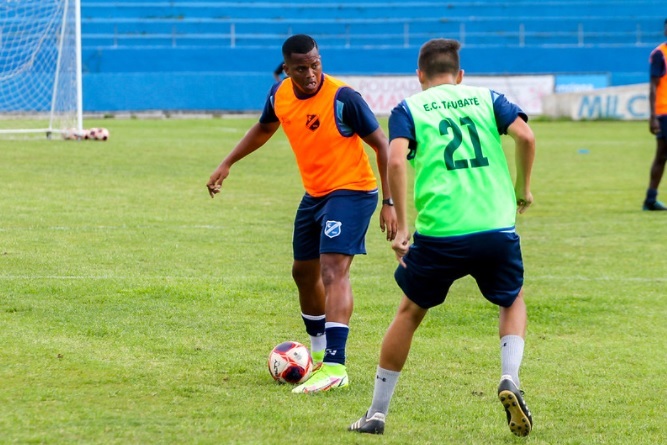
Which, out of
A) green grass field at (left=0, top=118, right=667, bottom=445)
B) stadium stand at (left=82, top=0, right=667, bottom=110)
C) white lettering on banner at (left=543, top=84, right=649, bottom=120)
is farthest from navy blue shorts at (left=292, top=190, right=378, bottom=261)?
stadium stand at (left=82, top=0, right=667, bottom=110)

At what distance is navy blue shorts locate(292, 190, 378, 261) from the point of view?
582 centimetres

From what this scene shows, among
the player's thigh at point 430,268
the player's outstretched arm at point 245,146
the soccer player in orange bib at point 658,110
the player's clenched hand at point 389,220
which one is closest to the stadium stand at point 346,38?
the soccer player in orange bib at point 658,110

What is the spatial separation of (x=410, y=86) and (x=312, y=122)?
95.0 feet

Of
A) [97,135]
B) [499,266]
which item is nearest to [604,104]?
[97,135]

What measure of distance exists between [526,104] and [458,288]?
1080 inches

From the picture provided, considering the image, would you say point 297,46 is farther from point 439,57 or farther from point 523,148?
point 523,148

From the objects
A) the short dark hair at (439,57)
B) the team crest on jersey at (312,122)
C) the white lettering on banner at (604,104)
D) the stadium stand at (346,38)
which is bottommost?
the white lettering on banner at (604,104)

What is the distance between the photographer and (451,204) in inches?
185

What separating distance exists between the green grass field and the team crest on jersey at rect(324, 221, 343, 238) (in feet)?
2.63

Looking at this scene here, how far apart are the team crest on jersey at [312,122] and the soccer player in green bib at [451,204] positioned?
3.69 feet

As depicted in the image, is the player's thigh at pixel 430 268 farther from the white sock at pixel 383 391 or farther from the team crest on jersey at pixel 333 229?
the team crest on jersey at pixel 333 229

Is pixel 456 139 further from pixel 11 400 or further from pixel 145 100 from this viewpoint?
pixel 145 100

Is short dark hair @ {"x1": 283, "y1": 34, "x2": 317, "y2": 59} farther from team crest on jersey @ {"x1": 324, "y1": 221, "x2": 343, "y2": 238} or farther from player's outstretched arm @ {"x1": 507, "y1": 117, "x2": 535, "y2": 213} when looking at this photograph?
player's outstretched arm @ {"x1": 507, "y1": 117, "x2": 535, "y2": 213}

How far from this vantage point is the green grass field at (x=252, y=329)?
16.3 feet
